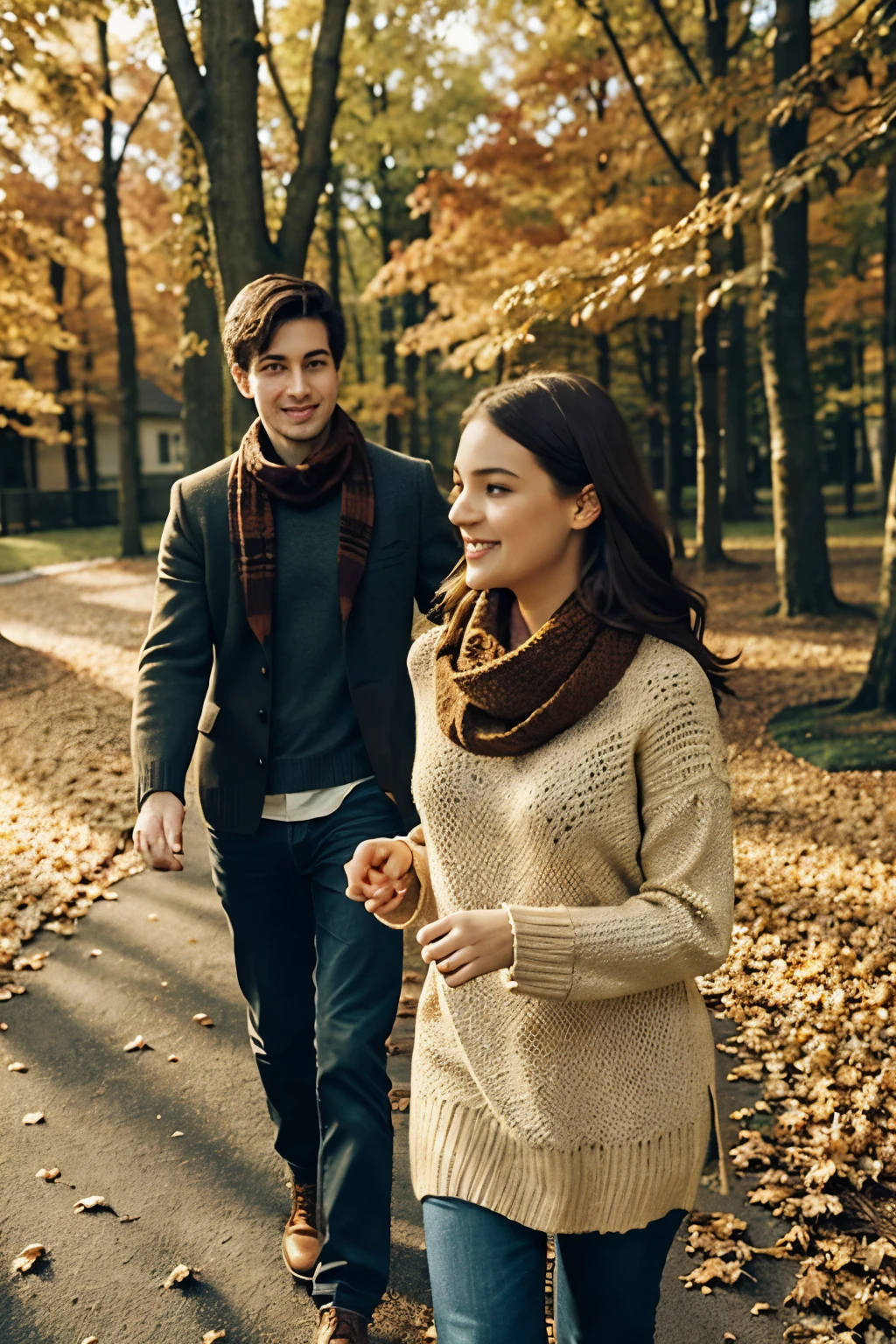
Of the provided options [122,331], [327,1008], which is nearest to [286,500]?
[327,1008]

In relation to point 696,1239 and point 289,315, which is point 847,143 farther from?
point 696,1239

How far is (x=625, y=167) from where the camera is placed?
17.5 m

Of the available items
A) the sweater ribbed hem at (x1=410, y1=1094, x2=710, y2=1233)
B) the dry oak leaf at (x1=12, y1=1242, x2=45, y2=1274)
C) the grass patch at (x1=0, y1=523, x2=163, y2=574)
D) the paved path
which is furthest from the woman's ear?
the grass patch at (x1=0, y1=523, x2=163, y2=574)

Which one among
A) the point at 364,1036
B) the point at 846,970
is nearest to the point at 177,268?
the point at 846,970

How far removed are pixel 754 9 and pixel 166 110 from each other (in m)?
17.2

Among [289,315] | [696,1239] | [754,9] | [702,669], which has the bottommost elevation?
[696,1239]

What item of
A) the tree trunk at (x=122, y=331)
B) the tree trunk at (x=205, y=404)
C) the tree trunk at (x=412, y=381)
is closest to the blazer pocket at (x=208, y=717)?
the tree trunk at (x=205, y=404)

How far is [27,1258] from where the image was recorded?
376 cm

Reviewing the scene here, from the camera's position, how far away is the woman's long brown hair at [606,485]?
2.15 m

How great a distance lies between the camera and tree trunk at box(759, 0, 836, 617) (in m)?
12.4

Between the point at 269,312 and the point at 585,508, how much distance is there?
154 centimetres

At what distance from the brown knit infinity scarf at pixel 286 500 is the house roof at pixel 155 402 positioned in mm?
46727

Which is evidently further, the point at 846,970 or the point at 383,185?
the point at 383,185

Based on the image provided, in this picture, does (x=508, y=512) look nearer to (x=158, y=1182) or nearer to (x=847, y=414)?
(x=158, y=1182)
